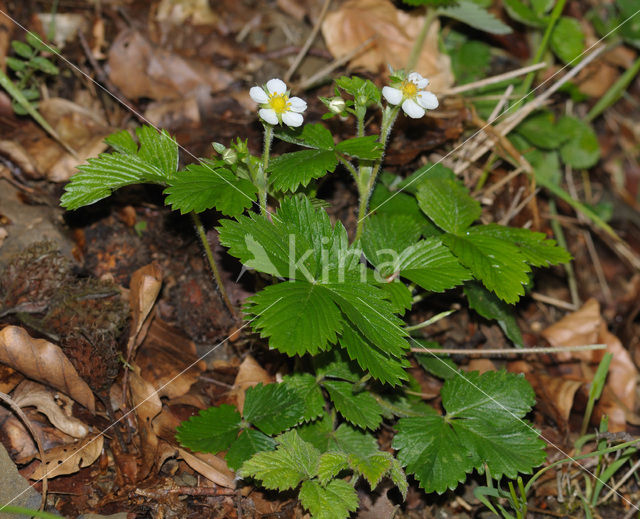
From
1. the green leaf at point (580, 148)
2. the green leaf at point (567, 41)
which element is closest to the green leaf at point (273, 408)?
the green leaf at point (580, 148)

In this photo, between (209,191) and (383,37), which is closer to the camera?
(209,191)

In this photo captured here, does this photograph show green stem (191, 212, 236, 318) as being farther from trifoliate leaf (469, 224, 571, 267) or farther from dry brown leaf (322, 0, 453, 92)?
dry brown leaf (322, 0, 453, 92)

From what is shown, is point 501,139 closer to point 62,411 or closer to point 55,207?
point 55,207

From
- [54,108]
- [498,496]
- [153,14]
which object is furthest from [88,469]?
[153,14]

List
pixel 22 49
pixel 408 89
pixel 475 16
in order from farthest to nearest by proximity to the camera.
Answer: pixel 475 16, pixel 22 49, pixel 408 89

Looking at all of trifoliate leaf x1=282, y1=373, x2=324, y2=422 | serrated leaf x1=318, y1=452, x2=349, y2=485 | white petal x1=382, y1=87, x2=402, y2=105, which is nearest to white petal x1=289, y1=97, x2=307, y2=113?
white petal x1=382, y1=87, x2=402, y2=105

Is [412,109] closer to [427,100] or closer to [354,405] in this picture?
[427,100]

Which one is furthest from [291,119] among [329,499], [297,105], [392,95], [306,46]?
[306,46]

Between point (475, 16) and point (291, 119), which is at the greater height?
point (475, 16)
